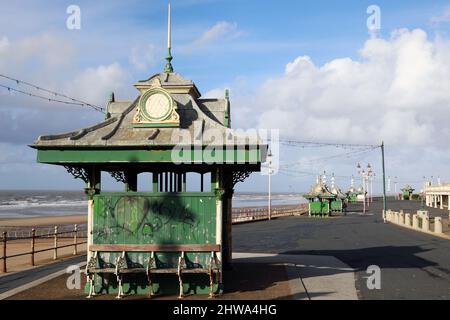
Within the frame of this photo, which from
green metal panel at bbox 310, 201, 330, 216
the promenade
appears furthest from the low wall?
green metal panel at bbox 310, 201, 330, 216

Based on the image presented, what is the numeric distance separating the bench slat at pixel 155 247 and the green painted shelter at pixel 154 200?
0.02m

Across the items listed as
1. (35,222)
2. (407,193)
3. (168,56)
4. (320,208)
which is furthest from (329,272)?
(407,193)

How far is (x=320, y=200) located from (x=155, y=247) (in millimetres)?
48898

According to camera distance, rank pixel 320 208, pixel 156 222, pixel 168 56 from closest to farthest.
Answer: pixel 156 222 < pixel 168 56 < pixel 320 208

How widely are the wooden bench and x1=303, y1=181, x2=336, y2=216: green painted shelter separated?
46467mm

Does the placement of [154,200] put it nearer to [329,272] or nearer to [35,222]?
[329,272]

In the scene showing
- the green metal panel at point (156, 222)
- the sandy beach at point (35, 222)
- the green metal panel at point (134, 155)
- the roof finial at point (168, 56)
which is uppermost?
the roof finial at point (168, 56)

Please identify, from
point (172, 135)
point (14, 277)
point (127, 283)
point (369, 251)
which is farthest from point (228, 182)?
point (369, 251)

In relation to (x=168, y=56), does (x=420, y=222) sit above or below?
below

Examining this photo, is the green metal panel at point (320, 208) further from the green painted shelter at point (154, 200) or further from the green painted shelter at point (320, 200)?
the green painted shelter at point (154, 200)

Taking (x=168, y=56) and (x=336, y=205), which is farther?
(x=336, y=205)

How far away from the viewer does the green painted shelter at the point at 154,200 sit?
11539 mm

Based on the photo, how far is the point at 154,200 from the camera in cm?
1220

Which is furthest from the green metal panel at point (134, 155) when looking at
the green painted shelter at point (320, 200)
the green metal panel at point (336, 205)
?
the green metal panel at point (336, 205)
